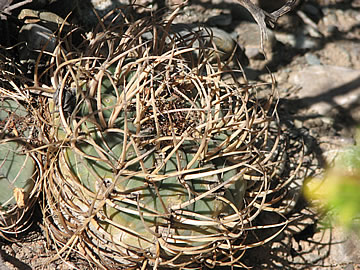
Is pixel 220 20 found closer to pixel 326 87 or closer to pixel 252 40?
pixel 252 40

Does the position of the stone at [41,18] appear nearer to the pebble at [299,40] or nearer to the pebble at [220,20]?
the pebble at [220,20]

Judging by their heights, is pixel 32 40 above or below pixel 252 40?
below

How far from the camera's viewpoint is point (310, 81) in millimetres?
2049

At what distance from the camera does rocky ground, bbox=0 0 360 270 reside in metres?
1.58

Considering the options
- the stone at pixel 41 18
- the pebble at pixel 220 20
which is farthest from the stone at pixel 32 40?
the pebble at pixel 220 20

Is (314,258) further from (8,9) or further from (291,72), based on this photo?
(8,9)

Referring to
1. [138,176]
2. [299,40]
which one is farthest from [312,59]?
[138,176]

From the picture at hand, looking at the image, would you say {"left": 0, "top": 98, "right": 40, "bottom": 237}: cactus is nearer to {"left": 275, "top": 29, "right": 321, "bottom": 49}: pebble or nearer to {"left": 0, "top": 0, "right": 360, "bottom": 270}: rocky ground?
{"left": 0, "top": 0, "right": 360, "bottom": 270}: rocky ground

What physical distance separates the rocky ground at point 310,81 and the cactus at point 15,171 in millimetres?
560

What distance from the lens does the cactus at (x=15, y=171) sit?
1.17m

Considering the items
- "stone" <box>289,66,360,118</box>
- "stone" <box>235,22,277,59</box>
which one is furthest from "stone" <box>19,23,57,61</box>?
"stone" <box>289,66,360,118</box>

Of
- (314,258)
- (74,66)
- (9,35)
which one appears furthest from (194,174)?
(9,35)

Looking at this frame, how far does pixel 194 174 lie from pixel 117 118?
0.80 feet

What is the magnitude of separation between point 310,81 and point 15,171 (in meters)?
1.40
